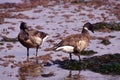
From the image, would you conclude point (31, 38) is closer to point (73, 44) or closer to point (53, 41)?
point (53, 41)

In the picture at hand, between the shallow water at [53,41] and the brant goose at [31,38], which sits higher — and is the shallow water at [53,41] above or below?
below

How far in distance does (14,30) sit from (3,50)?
4.19 meters

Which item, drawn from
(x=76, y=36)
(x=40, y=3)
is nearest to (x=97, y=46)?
(x=76, y=36)

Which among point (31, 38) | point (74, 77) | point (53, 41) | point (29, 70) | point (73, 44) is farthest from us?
point (53, 41)

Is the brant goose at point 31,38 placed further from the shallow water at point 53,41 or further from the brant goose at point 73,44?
the brant goose at point 73,44

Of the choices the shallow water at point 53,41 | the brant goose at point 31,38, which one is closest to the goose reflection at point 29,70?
the shallow water at point 53,41

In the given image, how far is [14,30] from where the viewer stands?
23000 mm

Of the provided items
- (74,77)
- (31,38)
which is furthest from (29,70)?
(31,38)

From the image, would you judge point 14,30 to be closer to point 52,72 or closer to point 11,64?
point 11,64

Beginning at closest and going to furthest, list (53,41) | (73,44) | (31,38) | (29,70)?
1. (29,70)
2. (73,44)
3. (31,38)
4. (53,41)

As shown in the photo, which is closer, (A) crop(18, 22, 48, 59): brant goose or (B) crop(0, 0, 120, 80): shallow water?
(B) crop(0, 0, 120, 80): shallow water

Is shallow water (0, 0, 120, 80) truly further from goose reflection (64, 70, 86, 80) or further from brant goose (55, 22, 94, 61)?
brant goose (55, 22, 94, 61)

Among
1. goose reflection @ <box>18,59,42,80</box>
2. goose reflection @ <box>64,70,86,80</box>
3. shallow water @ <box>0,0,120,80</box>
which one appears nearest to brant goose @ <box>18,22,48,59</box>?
shallow water @ <box>0,0,120,80</box>

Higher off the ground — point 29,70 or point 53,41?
point 29,70
